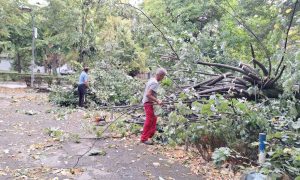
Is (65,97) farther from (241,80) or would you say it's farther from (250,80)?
(250,80)

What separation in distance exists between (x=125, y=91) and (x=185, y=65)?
5746 mm

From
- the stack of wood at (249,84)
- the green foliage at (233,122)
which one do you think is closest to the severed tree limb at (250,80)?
the stack of wood at (249,84)

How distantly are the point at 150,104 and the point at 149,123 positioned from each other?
39 cm

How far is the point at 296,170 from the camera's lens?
3.37 meters

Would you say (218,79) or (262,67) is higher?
(262,67)

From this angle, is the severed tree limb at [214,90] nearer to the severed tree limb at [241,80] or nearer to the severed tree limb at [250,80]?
the severed tree limb at [241,80]

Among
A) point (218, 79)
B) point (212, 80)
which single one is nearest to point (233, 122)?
point (218, 79)

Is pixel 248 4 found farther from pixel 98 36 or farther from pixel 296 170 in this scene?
pixel 296 170

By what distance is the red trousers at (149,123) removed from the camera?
6832 millimetres

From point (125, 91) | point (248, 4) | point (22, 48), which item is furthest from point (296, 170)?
point (22, 48)

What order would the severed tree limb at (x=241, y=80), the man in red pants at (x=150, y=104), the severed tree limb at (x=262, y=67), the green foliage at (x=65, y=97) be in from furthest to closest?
the green foliage at (x=65, y=97), the man in red pants at (x=150, y=104), the severed tree limb at (x=241, y=80), the severed tree limb at (x=262, y=67)

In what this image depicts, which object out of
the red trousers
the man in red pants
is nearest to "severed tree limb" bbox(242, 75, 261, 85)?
the man in red pants

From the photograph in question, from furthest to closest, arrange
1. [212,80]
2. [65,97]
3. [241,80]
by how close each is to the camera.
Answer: [65,97]
[212,80]
[241,80]

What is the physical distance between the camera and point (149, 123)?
6.86m
